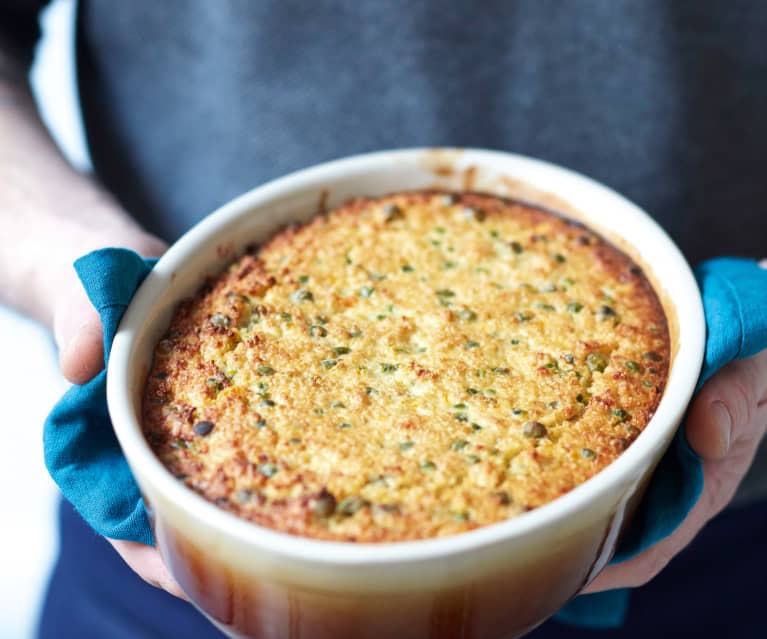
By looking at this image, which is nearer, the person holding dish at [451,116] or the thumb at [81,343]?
the thumb at [81,343]

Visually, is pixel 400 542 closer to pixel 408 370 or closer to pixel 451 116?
pixel 408 370

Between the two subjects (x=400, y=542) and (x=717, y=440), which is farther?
(x=717, y=440)

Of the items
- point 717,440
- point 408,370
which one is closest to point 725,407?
point 717,440

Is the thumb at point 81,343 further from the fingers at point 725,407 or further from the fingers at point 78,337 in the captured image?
the fingers at point 725,407

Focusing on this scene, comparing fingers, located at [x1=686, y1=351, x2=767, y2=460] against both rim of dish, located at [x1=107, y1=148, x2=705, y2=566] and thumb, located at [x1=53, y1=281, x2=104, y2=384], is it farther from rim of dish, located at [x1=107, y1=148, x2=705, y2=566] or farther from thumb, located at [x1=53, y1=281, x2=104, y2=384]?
thumb, located at [x1=53, y1=281, x2=104, y2=384]

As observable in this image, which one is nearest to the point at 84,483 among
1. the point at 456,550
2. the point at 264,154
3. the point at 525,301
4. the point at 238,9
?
the point at 456,550

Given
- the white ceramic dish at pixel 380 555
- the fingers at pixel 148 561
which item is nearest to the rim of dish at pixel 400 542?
the white ceramic dish at pixel 380 555
